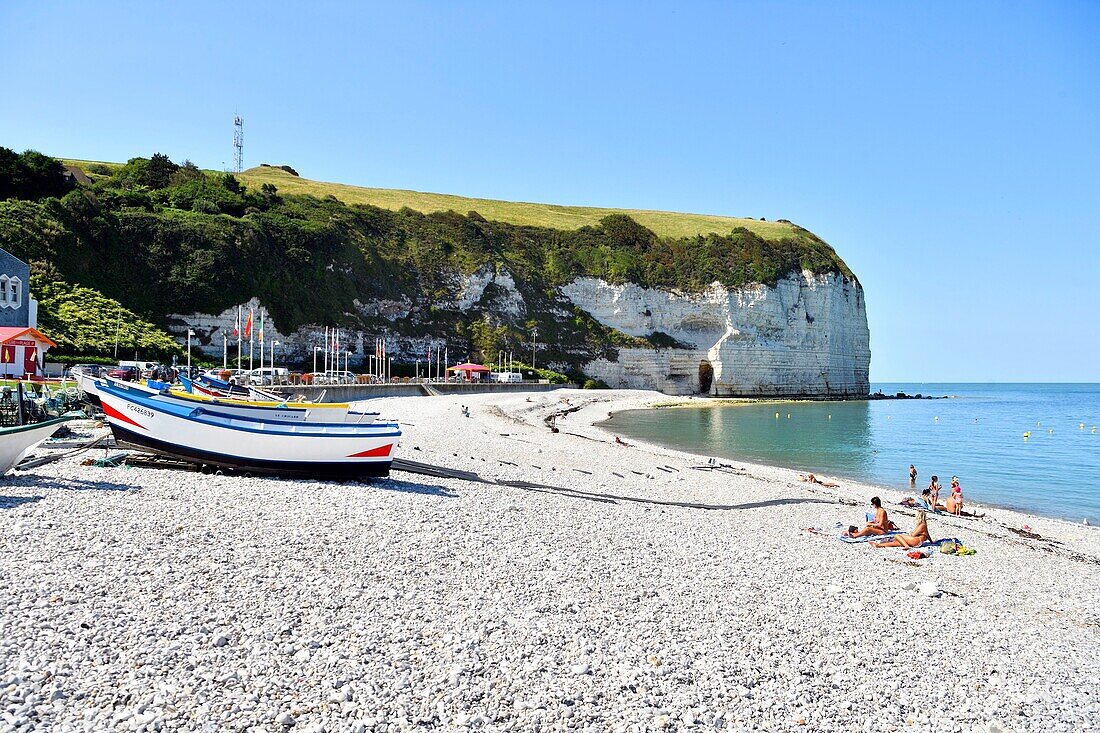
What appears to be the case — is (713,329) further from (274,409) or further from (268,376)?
(274,409)

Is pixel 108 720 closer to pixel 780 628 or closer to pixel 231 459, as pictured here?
pixel 780 628

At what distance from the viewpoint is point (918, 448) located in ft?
115

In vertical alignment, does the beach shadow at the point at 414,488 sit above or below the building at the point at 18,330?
below

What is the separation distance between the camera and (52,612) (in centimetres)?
612

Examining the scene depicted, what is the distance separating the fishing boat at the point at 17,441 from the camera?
36.0 feet

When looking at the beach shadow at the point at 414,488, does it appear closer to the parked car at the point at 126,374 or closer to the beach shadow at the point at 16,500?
the beach shadow at the point at 16,500

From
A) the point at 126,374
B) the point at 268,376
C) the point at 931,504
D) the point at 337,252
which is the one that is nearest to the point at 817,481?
the point at 931,504

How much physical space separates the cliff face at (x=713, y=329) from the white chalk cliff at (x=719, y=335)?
0.41 ft

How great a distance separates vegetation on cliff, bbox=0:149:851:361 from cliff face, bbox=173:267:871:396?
4.66 ft

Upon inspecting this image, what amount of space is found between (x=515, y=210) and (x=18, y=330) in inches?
3300

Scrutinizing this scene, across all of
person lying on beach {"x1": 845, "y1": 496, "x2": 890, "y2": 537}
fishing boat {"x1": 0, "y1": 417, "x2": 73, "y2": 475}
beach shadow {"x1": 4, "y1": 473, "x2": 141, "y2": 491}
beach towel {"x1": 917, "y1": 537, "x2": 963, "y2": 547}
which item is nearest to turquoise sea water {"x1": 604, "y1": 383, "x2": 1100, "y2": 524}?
beach towel {"x1": 917, "y1": 537, "x2": 963, "y2": 547}

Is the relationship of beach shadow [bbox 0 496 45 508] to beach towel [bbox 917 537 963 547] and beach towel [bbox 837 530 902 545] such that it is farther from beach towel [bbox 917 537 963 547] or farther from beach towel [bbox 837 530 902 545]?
beach towel [bbox 917 537 963 547]

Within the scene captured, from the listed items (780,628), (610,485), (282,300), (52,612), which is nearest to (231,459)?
(52,612)

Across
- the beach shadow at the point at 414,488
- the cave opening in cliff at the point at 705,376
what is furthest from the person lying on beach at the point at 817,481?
the cave opening in cliff at the point at 705,376
